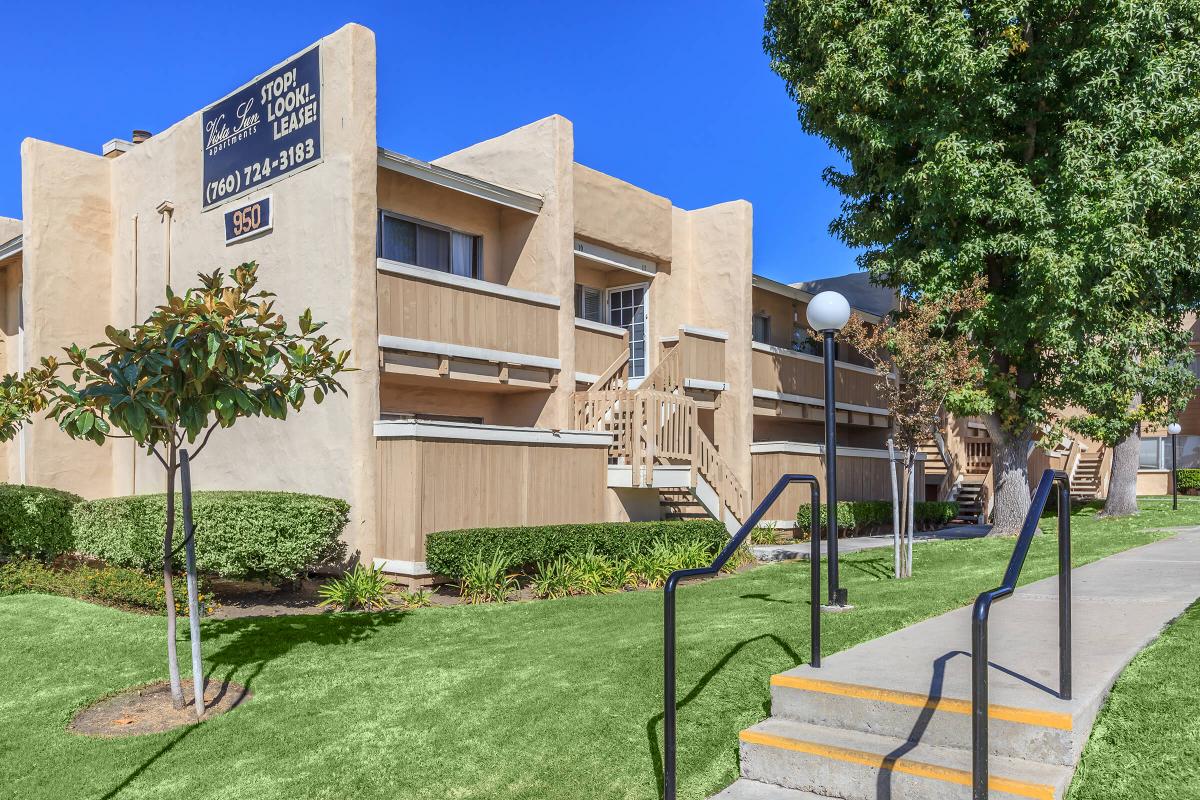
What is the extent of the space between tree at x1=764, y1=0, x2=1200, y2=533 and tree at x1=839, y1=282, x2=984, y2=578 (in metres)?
0.40

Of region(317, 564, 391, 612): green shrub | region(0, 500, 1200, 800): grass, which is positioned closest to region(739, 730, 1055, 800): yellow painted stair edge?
region(0, 500, 1200, 800): grass

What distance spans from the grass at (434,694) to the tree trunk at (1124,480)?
1280cm

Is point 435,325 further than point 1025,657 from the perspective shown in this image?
Yes

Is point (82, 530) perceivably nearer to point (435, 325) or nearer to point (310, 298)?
point (310, 298)

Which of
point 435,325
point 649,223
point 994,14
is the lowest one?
point 435,325

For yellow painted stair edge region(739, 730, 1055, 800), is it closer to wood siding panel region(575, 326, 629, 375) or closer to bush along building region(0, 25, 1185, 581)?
bush along building region(0, 25, 1185, 581)

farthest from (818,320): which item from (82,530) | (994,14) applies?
(82,530)

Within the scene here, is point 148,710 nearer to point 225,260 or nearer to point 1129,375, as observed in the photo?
point 225,260

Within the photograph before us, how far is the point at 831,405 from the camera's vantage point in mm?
6801

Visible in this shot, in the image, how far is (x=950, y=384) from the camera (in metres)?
14.4

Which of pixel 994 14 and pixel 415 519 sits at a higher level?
pixel 994 14

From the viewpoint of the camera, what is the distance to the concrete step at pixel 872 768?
408cm

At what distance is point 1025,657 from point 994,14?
12046 mm

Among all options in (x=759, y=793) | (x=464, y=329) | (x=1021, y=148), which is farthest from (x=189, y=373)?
(x=1021, y=148)
